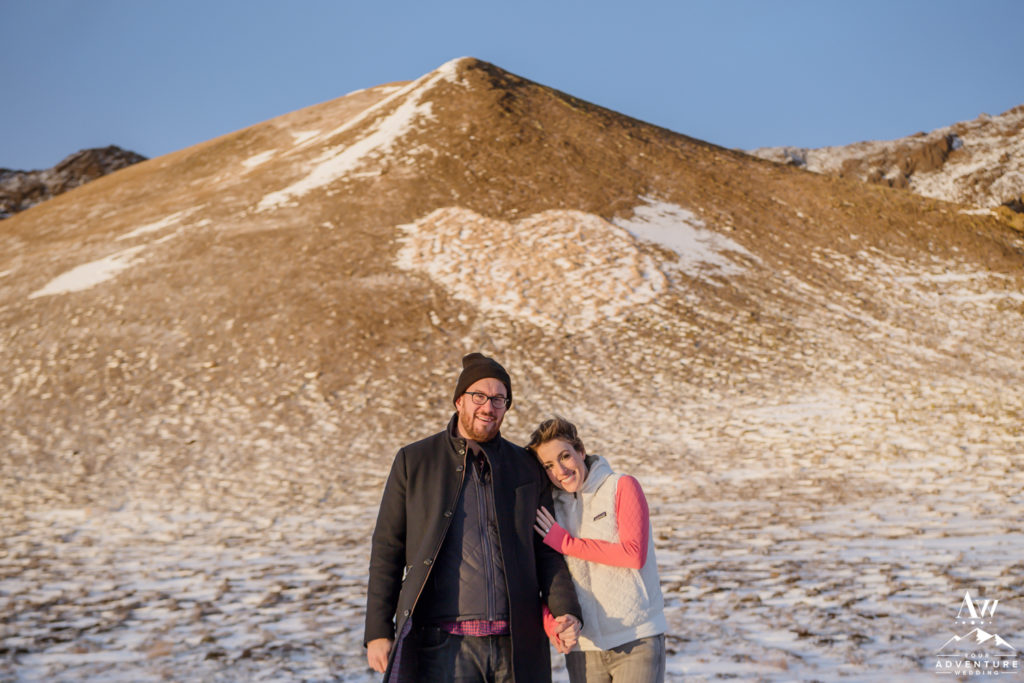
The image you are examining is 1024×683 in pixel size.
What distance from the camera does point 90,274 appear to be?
2473 cm

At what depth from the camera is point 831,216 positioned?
1126 inches

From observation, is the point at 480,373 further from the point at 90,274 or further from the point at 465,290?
the point at 90,274

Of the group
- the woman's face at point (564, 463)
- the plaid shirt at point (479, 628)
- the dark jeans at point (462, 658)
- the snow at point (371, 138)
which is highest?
the snow at point (371, 138)

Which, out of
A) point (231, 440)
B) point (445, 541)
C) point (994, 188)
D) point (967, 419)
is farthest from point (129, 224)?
point (994, 188)

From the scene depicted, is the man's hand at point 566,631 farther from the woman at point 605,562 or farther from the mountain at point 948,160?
the mountain at point 948,160

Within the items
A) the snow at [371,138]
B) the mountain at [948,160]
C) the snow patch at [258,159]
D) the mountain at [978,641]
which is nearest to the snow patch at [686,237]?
the snow at [371,138]

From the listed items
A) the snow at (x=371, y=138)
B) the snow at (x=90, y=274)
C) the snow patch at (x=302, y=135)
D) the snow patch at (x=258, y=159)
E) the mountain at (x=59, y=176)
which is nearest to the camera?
the snow at (x=90, y=274)

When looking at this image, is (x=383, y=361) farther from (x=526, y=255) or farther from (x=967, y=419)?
(x=967, y=419)

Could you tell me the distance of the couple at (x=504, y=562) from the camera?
379cm

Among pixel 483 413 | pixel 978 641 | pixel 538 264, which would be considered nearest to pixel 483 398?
pixel 483 413

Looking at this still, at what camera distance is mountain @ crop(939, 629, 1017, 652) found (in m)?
6.52

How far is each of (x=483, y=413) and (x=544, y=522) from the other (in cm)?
62

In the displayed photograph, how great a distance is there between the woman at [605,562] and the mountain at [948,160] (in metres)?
48.5

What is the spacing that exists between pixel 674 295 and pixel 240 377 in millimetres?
11263
